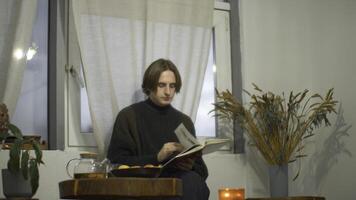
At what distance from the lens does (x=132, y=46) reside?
3207mm

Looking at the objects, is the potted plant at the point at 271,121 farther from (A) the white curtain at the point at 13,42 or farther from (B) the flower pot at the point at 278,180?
(A) the white curtain at the point at 13,42

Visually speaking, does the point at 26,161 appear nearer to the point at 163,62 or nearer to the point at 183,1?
the point at 163,62

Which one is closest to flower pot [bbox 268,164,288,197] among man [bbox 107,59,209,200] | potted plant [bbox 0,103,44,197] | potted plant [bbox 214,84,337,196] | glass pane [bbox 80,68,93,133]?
potted plant [bbox 214,84,337,196]

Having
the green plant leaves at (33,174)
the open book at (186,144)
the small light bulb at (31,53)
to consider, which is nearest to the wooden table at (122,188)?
the open book at (186,144)

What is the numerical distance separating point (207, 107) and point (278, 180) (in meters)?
0.66

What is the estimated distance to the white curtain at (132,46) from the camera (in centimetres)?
309

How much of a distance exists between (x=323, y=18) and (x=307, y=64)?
387 millimetres

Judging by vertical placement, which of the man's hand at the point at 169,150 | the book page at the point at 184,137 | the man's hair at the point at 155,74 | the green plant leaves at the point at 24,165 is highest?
the man's hair at the point at 155,74

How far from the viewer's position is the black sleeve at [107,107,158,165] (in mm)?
2783

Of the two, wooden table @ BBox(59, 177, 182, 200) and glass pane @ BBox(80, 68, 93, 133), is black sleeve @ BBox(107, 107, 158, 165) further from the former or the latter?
wooden table @ BBox(59, 177, 182, 200)

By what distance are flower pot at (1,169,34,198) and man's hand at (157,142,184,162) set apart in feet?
2.02

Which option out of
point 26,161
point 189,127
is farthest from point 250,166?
point 26,161

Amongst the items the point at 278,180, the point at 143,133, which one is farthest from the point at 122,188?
the point at 278,180

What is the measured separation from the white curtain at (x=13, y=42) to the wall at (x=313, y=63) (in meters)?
1.42
